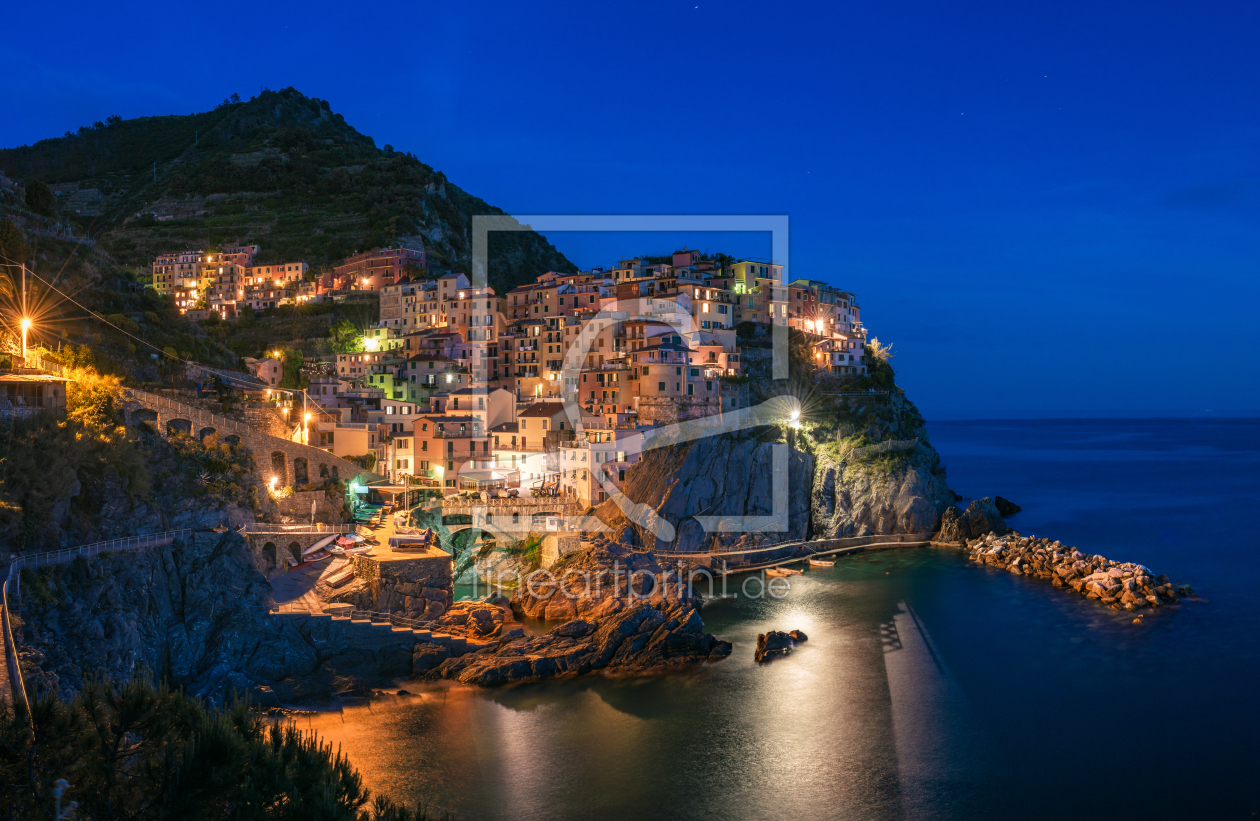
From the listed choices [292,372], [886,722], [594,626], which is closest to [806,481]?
[594,626]

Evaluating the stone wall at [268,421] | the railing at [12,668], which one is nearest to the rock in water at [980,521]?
the stone wall at [268,421]

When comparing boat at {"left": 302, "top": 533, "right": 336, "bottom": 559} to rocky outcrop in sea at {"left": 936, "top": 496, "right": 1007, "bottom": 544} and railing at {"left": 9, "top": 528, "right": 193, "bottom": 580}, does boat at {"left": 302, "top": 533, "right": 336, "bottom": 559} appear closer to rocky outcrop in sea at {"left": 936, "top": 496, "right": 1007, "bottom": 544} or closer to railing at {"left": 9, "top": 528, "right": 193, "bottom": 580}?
railing at {"left": 9, "top": 528, "right": 193, "bottom": 580}

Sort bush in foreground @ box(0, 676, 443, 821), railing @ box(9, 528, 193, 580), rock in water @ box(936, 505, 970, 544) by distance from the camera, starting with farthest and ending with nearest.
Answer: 1. rock in water @ box(936, 505, 970, 544)
2. railing @ box(9, 528, 193, 580)
3. bush in foreground @ box(0, 676, 443, 821)

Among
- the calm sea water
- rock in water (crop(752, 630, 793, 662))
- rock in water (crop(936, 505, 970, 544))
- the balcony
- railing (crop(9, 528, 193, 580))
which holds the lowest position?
the calm sea water

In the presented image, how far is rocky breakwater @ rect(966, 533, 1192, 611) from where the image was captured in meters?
33.1

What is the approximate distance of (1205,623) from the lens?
30812mm

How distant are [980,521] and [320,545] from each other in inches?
1295

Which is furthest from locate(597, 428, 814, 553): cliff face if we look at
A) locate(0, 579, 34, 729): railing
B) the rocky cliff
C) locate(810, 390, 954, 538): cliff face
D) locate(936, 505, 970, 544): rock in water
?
locate(0, 579, 34, 729): railing

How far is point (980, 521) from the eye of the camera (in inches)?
1719

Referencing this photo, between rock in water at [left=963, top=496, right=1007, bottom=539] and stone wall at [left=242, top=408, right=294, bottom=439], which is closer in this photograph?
stone wall at [left=242, top=408, right=294, bottom=439]

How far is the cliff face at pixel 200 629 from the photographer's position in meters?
17.7

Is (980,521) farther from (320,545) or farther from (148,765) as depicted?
(148,765)

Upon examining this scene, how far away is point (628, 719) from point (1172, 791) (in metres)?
12.8

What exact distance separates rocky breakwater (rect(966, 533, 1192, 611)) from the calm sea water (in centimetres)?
93
